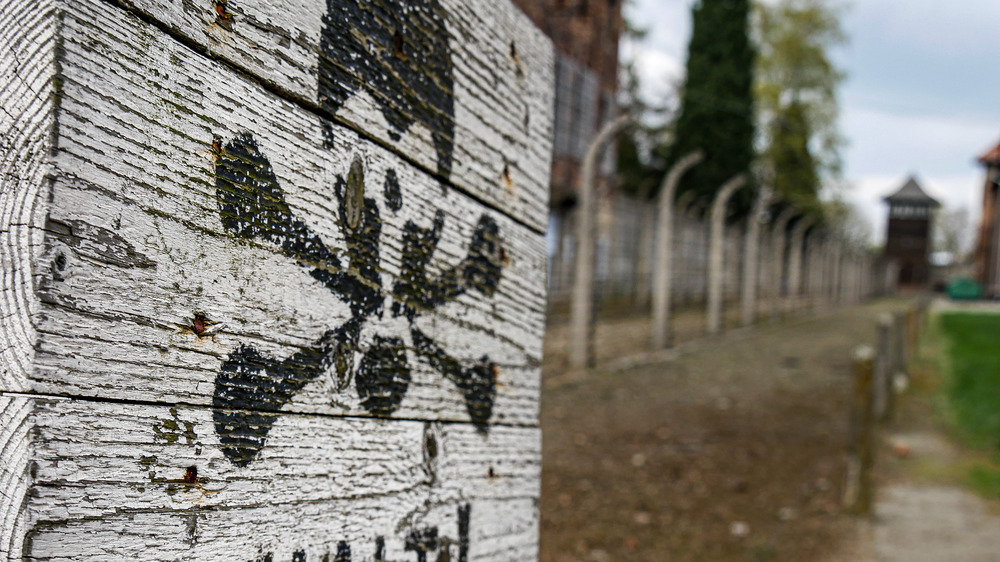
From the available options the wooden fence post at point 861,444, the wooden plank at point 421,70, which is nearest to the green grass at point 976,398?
the wooden fence post at point 861,444

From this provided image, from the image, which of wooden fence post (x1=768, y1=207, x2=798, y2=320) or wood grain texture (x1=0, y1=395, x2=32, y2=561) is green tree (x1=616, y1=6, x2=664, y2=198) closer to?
wooden fence post (x1=768, y1=207, x2=798, y2=320)

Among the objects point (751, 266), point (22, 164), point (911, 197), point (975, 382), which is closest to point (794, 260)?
point (751, 266)

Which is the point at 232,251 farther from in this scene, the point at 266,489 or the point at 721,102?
the point at 721,102

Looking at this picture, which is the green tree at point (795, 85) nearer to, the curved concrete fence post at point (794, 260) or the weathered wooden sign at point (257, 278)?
the curved concrete fence post at point (794, 260)

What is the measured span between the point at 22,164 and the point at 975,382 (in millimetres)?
10421

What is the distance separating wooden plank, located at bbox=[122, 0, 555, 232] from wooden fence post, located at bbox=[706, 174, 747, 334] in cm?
975

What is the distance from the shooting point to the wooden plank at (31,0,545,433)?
480mm

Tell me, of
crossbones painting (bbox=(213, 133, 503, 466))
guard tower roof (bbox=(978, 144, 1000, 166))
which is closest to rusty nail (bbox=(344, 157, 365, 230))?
crossbones painting (bbox=(213, 133, 503, 466))

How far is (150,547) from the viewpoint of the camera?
0.54 metres

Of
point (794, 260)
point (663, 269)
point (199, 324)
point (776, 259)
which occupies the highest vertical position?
point (794, 260)

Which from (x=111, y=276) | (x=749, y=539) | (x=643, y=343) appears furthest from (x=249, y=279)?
(x=643, y=343)

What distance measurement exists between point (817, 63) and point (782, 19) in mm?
2135

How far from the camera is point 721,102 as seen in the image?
23172mm

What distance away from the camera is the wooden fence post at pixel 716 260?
11.0 m
